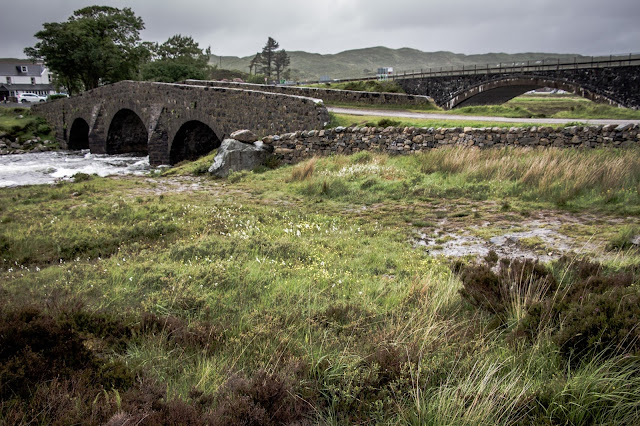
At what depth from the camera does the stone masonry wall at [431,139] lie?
484 inches

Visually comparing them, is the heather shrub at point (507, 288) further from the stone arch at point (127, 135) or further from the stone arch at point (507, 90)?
the stone arch at point (127, 135)

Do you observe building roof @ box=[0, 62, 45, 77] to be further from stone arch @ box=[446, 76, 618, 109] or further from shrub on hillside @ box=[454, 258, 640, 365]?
shrub on hillside @ box=[454, 258, 640, 365]

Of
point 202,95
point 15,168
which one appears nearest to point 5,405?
point 202,95

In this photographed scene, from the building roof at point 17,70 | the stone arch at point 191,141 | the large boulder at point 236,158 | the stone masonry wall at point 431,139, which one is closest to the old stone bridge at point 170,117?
the stone arch at point 191,141

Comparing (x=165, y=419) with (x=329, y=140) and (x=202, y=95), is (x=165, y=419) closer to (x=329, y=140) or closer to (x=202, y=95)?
(x=329, y=140)

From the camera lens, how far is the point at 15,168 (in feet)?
89.8

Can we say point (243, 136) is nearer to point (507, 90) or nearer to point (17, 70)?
point (507, 90)

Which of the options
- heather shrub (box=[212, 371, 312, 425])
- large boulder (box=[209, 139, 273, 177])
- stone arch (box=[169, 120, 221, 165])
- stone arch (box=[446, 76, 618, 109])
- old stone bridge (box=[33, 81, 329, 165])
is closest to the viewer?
heather shrub (box=[212, 371, 312, 425])

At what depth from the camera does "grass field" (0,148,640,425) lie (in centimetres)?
268

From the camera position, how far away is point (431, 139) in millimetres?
14102

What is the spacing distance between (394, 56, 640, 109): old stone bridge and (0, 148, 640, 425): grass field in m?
27.6

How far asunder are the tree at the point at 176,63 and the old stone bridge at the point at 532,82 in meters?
24.1

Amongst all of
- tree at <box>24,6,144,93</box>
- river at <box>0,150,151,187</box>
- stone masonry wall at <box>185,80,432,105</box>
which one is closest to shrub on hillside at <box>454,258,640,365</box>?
river at <box>0,150,151,187</box>

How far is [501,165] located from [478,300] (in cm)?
759
